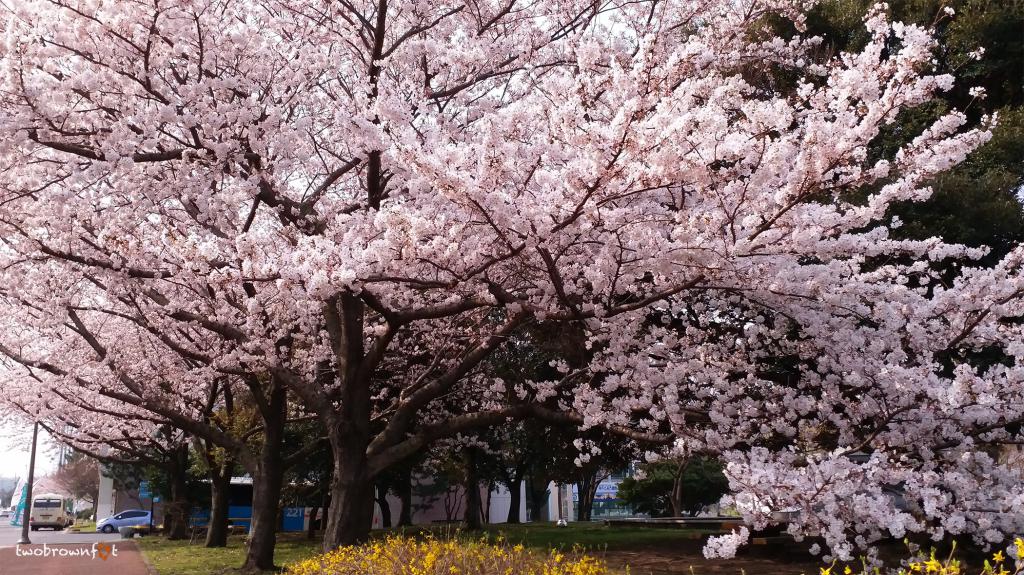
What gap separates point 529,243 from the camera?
6.11m

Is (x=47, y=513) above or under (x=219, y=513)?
under

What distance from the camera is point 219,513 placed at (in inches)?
768

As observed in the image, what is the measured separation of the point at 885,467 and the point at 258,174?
7.77m

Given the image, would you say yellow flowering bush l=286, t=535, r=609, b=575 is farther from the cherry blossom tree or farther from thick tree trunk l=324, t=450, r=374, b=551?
thick tree trunk l=324, t=450, r=374, b=551

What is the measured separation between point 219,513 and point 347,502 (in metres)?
11.9

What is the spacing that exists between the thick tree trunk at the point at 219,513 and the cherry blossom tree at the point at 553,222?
6826 mm

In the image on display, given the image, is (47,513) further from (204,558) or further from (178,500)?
(204,558)

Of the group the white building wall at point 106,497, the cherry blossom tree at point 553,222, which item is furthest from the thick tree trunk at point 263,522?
the white building wall at point 106,497

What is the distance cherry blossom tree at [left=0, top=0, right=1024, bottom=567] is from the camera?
5.41m

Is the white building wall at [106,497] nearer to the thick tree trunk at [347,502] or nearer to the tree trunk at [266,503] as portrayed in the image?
the tree trunk at [266,503]

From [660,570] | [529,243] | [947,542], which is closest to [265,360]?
[529,243]

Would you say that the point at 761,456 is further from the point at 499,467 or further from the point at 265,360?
the point at 499,467

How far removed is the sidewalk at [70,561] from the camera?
13367 millimetres

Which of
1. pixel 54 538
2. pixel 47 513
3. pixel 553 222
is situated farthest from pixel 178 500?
pixel 553 222
